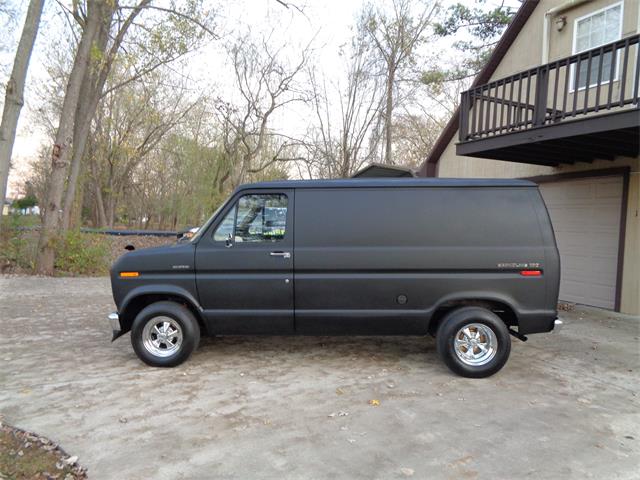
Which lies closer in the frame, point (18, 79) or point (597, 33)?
point (18, 79)

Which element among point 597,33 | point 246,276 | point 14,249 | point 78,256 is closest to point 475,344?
point 246,276

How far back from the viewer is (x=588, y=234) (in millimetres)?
9344

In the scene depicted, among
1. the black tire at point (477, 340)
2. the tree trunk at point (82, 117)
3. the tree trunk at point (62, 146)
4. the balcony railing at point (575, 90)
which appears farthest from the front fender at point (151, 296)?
the tree trunk at point (82, 117)

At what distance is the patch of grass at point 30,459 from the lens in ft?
10.1

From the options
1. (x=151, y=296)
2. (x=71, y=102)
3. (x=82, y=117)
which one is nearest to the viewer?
(x=151, y=296)

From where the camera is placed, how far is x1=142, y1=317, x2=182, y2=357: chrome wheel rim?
5109 millimetres

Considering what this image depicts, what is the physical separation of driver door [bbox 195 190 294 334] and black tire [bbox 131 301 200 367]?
0.72 ft

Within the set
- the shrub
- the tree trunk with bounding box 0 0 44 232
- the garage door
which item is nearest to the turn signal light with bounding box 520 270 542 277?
the garage door

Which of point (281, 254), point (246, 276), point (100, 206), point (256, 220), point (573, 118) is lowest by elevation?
point (246, 276)

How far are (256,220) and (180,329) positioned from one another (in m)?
1.49

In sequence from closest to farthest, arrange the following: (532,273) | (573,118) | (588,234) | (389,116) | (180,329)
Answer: (532,273) < (180,329) < (573,118) < (588,234) < (389,116)

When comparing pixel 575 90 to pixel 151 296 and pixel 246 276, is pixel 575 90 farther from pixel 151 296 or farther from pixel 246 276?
pixel 151 296

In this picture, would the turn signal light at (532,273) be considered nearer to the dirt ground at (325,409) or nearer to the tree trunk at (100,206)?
the dirt ground at (325,409)

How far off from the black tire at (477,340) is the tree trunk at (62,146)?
37.2ft
